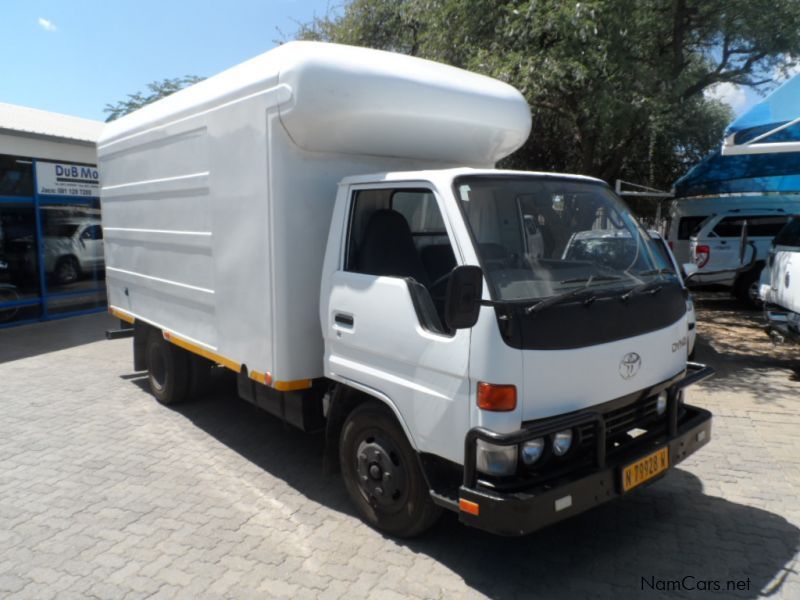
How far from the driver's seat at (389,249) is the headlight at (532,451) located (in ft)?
3.98

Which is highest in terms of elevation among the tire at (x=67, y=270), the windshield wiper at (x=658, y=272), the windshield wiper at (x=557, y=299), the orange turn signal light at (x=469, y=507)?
the windshield wiper at (x=658, y=272)

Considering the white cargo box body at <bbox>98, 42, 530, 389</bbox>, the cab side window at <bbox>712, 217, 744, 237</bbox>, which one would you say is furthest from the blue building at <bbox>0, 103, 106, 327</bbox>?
the cab side window at <bbox>712, 217, 744, 237</bbox>

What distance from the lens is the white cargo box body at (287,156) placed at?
12.7 feet

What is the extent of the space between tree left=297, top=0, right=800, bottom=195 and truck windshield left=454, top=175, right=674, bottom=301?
4.41 m

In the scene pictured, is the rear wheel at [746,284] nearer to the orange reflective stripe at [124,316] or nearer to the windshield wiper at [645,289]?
the windshield wiper at [645,289]

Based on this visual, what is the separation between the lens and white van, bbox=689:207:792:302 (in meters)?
13.1

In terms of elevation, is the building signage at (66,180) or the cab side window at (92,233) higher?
the building signage at (66,180)

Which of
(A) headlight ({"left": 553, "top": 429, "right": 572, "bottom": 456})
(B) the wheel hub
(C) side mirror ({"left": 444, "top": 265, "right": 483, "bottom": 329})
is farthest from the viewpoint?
(B) the wheel hub

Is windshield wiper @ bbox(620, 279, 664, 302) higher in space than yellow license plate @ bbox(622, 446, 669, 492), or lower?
higher

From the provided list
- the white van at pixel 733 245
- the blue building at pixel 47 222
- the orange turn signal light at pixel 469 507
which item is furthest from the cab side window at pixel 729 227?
the blue building at pixel 47 222

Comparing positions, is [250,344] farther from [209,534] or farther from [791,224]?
[791,224]

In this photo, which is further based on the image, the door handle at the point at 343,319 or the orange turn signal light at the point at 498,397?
the door handle at the point at 343,319

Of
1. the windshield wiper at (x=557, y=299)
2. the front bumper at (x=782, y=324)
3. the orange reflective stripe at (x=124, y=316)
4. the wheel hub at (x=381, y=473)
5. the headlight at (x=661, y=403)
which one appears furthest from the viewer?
the front bumper at (x=782, y=324)

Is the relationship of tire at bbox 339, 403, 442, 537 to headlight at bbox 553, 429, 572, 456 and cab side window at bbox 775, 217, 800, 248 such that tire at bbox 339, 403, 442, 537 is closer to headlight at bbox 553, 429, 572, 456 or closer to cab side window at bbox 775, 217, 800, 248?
headlight at bbox 553, 429, 572, 456
